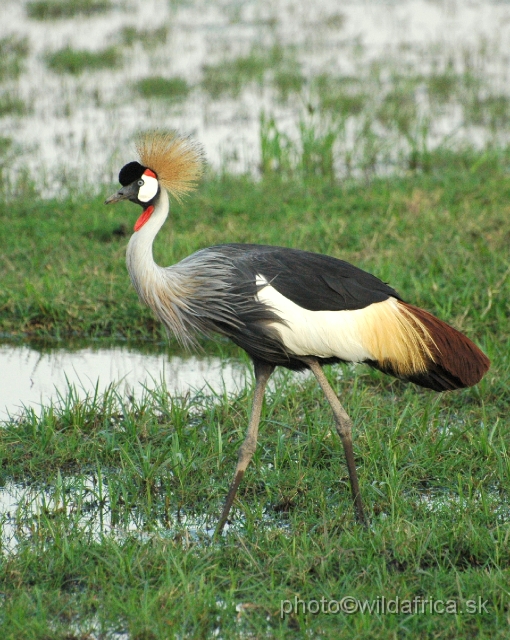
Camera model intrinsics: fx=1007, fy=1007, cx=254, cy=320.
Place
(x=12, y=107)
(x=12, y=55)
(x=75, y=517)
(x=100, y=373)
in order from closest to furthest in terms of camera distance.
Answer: (x=75, y=517) < (x=100, y=373) < (x=12, y=107) < (x=12, y=55)

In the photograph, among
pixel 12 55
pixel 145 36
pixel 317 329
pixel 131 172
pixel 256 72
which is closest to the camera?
pixel 317 329

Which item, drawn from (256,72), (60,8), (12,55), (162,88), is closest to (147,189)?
(162,88)

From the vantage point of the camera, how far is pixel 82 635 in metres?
3.00

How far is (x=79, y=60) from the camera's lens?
37.0ft

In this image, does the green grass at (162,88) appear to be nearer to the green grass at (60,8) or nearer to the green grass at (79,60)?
the green grass at (79,60)

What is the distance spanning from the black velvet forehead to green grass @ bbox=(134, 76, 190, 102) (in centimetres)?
651

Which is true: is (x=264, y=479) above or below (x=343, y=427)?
below

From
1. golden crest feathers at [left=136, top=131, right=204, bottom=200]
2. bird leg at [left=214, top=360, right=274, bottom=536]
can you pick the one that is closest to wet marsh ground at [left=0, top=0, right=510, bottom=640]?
bird leg at [left=214, top=360, right=274, bottom=536]

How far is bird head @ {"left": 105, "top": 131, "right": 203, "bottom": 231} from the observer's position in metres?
3.99

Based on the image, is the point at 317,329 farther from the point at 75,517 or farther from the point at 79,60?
the point at 79,60

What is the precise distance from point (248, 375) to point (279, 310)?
1.54m

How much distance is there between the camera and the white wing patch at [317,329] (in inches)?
151

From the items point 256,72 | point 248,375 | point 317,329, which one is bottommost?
point 248,375

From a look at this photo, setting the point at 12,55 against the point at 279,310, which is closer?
the point at 279,310
